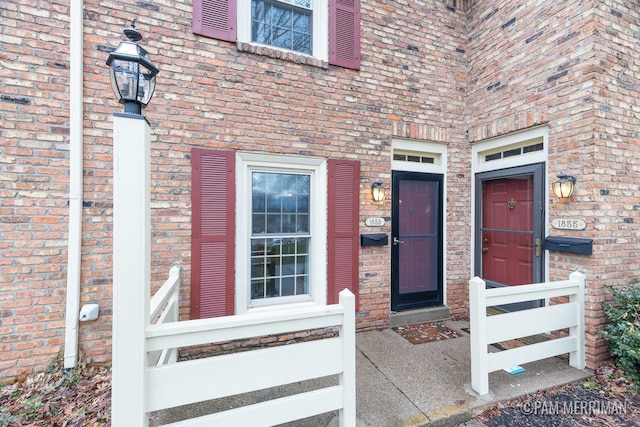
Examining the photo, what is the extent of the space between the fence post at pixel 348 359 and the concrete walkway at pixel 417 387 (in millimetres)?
226

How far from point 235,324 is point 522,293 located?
8.34ft

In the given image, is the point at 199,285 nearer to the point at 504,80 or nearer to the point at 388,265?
the point at 388,265

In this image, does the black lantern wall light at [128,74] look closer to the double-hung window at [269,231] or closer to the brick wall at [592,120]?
the double-hung window at [269,231]

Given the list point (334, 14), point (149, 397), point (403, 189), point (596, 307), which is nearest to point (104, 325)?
point (149, 397)

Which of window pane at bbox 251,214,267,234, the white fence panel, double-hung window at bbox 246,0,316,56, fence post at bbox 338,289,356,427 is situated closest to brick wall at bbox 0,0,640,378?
double-hung window at bbox 246,0,316,56

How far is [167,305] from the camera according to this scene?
2.64 m

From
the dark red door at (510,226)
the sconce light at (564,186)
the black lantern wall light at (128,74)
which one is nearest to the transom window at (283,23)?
the black lantern wall light at (128,74)

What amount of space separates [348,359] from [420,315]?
2475 mm

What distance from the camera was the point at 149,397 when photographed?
1.60m

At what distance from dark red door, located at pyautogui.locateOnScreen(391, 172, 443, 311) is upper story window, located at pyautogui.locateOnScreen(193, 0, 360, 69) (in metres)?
1.80

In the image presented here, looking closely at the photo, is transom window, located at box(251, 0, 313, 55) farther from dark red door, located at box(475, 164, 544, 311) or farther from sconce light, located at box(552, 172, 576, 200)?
sconce light, located at box(552, 172, 576, 200)

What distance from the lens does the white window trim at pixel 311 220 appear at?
332 centimetres

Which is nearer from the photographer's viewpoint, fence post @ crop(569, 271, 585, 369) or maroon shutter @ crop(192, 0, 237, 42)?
fence post @ crop(569, 271, 585, 369)

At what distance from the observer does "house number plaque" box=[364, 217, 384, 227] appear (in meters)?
3.81
